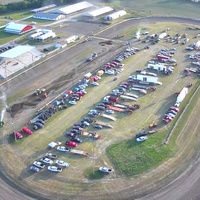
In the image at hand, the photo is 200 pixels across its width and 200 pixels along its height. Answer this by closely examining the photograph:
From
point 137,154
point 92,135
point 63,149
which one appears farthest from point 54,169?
point 137,154

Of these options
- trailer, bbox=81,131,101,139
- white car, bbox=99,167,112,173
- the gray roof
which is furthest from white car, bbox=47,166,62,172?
the gray roof

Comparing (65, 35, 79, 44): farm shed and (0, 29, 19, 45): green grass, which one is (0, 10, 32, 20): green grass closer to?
(0, 29, 19, 45): green grass

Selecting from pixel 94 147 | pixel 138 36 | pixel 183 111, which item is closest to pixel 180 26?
pixel 138 36

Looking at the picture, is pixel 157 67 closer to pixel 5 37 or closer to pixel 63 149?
pixel 63 149

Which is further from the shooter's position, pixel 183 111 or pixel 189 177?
pixel 183 111

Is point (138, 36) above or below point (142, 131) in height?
above

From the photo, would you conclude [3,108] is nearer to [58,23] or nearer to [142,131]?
[142,131]

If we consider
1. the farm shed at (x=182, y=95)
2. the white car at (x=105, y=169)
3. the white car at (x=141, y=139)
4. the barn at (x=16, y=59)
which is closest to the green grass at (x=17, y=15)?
the barn at (x=16, y=59)
